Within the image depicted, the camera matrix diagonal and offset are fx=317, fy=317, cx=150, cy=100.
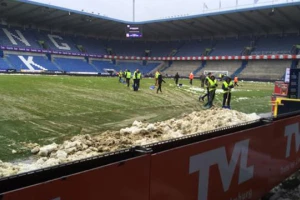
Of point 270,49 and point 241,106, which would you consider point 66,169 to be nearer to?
point 241,106

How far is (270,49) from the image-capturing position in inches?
2223

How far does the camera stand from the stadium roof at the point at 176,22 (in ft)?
172

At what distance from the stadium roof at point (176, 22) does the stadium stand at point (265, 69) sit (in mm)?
7315

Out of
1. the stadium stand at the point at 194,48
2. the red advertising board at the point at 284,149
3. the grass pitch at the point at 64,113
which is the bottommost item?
the grass pitch at the point at 64,113

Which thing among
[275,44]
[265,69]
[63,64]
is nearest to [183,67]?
[265,69]

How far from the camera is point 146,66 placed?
72.5 metres

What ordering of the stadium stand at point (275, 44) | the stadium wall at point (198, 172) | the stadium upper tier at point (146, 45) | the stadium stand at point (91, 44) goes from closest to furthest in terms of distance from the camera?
the stadium wall at point (198, 172) < the stadium stand at point (275, 44) < the stadium upper tier at point (146, 45) < the stadium stand at point (91, 44)

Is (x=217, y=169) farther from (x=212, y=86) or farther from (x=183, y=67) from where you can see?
(x=183, y=67)

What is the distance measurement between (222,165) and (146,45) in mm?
75839

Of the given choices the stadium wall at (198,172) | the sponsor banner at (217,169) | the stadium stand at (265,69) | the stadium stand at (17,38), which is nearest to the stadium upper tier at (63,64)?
the stadium stand at (17,38)

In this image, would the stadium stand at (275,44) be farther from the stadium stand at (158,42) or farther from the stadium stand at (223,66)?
the stadium stand at (223,66)

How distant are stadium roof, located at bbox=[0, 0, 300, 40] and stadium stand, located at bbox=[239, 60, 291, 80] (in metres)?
7.32

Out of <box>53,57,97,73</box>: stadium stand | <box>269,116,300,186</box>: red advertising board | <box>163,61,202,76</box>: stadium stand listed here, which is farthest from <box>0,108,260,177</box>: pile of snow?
<box>163,61,202,76</box>: stadium stand

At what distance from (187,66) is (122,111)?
5361 cm
